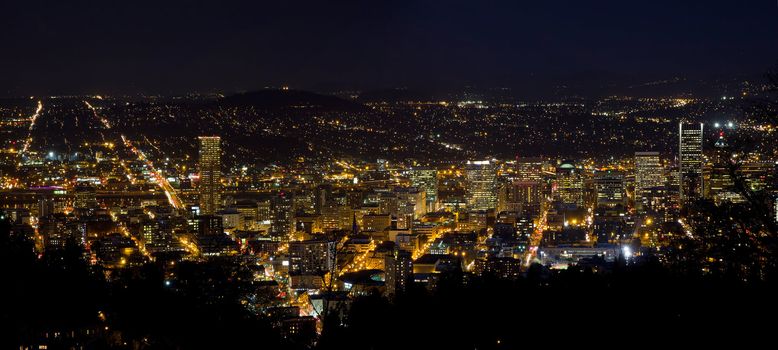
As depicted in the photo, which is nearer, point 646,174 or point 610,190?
point 646,174

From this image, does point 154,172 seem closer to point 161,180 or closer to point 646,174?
point 161,180

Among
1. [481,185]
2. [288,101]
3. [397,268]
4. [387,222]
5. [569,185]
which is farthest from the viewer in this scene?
[288,101]

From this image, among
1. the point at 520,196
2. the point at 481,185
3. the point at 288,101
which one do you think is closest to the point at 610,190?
the point at 520,196

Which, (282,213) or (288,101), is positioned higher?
(288,101)

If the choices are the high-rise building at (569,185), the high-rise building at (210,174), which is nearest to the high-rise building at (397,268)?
the high-rise building at (210,174)

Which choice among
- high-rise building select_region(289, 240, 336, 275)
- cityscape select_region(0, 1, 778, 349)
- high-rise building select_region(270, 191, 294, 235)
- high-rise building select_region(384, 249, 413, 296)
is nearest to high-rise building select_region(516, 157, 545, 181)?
cityscape select_region(0, 1, 778, 349)

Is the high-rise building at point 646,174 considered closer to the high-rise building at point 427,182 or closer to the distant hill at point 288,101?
the high-rise building at point 427,182

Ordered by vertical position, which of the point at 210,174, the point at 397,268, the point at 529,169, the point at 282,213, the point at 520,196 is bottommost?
the point at 397,268

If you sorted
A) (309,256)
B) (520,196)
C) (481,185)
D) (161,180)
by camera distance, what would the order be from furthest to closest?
(161,180)
(481,185)
(520,196)
(309,256)
